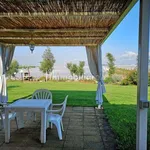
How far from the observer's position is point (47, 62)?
14.4 meters

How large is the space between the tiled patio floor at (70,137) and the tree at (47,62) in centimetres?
920

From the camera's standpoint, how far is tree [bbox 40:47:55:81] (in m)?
13.8

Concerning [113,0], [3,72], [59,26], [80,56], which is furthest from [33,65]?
[113,0]

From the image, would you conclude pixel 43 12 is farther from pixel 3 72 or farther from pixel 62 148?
pixel 3 72

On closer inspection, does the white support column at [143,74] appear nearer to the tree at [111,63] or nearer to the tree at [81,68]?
the tree at [111,63]

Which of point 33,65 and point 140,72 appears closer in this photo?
point 140,72

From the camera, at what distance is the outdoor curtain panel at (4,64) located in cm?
620

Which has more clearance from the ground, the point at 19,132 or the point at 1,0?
the point at 1,0

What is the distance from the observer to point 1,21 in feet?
12.5

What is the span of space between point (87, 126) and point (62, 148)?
133 centimetres

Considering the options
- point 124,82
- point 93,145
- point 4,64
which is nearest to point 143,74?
point 93,145

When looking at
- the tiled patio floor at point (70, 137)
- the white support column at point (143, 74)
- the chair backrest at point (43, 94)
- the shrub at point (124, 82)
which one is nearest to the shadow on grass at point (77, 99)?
the shrub at point (124, 82)

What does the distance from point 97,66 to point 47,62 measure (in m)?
8.51

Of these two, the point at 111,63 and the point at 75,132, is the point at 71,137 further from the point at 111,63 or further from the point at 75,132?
the point at 111,63
